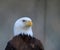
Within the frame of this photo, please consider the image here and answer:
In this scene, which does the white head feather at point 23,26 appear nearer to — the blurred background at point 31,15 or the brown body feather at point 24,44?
the brown body feather at point 24,44

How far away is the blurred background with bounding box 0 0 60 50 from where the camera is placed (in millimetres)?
3256

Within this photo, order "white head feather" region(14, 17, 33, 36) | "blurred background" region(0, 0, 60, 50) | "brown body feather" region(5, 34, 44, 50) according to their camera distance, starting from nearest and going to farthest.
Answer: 1. "brown body feather" region(5, 34, 44, 50)
2. "white head feather" region(14, 17, 33, 36)
3. "blurred background" region(0, 0, 60, 50)

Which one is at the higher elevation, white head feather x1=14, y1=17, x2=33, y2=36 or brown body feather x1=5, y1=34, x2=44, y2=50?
white head feather x1=14, y1=17, x2=33, y2=36

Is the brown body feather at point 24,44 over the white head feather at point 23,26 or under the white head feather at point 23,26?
under

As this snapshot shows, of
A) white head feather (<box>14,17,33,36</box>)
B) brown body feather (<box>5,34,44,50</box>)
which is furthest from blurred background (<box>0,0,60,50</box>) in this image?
brown body feather (<box>5,34,44,50</box>)

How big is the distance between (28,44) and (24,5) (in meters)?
1.45

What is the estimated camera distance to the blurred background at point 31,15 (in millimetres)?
3256

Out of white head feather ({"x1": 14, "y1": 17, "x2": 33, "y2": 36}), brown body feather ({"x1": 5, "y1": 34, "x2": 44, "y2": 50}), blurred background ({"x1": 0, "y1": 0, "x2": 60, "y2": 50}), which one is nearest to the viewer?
brown body feather ({"x1": 5, "y1": 34, "x2": 44, "y2": 50})

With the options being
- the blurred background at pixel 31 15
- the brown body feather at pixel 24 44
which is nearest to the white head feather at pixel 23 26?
the brown body feather at pixel 24 44

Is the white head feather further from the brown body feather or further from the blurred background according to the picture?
the blurred background

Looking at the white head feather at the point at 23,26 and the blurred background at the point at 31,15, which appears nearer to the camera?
the white head feather at the point at 23,26

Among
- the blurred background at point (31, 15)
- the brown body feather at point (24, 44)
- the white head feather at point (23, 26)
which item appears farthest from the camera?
the blurred background at point (31, 15)

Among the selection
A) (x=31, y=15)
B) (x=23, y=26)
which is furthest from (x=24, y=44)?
(x=31, y=15)

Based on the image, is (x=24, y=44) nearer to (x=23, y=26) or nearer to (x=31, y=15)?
(x=23, y=26)
